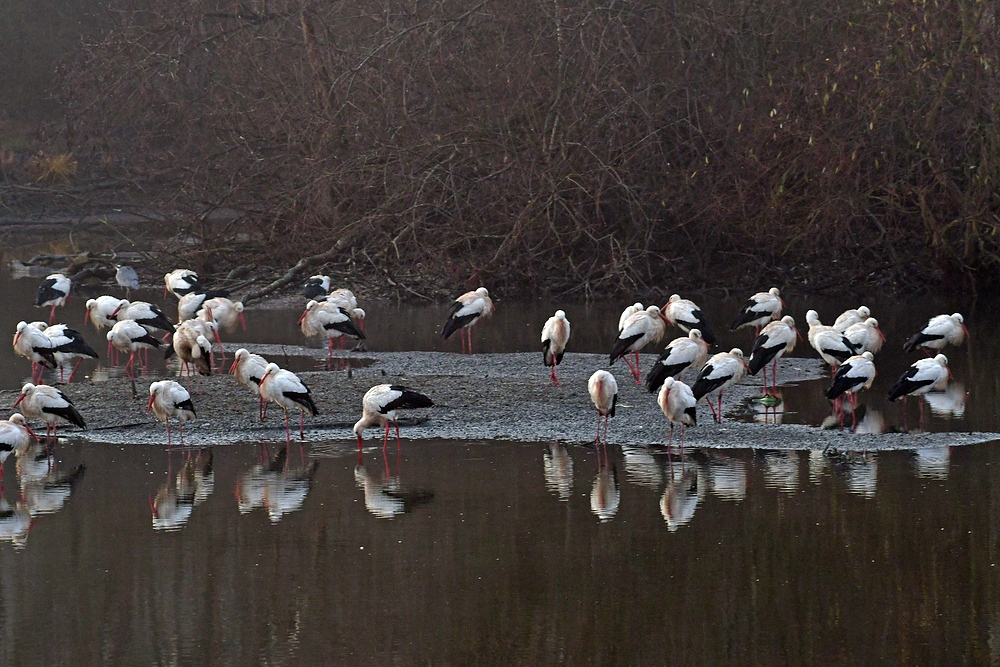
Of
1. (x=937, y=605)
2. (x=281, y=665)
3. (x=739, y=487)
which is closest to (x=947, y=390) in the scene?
(x=739, y=487)

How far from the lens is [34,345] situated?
45.3ft

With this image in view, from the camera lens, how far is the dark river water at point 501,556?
6434 mm

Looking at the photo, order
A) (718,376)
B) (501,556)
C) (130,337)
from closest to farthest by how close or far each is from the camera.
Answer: (501,556), (718,376), (130,337)

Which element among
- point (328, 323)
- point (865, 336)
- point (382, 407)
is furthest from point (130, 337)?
point (865, 336)

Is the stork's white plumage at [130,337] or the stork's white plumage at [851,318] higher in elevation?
the stork's white plumage at [851,318]

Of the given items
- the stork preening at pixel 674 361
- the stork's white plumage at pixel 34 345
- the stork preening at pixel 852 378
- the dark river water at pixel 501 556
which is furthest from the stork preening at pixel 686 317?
the stork's white plumage at pixel 34 345

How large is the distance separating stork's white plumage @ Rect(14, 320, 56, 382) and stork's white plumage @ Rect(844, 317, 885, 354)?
7.57 metres

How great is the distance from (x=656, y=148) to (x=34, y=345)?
33.8ft

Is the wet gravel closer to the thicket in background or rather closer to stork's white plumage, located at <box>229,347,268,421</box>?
stork's white plumage, located at <box>229,347,268,421</box>

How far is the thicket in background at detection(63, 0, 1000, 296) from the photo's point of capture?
1939 centimetres

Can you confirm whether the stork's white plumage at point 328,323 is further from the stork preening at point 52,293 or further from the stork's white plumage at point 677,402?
the stork's white plumage at point 677,402

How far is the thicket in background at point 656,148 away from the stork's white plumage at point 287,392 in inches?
367

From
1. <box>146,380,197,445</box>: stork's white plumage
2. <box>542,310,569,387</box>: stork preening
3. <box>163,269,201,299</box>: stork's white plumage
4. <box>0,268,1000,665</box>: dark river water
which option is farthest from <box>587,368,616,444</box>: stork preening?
<box>163,269,201,299</box>: stork's white plumage

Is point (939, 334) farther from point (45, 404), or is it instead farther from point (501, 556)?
point (45, 404)
